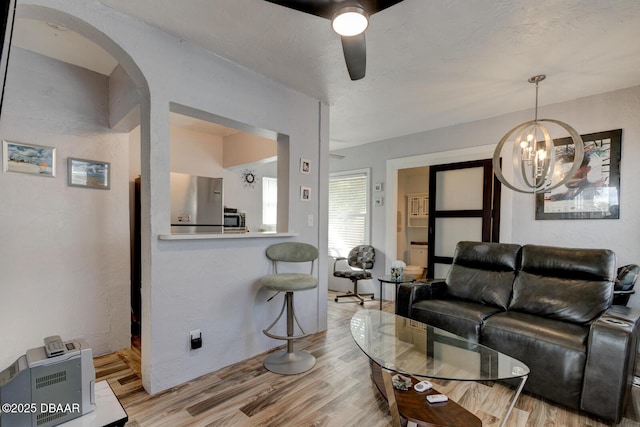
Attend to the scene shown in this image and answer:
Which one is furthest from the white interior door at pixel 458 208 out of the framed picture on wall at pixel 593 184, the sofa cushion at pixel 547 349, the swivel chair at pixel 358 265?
the sofa cushion at pixel 547 349

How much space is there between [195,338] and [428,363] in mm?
1663

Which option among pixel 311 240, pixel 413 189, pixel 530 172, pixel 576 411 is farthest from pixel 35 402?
pixel 413 189

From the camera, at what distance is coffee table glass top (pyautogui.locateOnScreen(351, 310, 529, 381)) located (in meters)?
1.50

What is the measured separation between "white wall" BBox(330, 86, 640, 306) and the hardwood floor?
1.88 m

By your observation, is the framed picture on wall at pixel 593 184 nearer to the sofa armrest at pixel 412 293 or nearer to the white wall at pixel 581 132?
the white wall at pixel 581 132

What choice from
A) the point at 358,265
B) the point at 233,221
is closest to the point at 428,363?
the point at 233,221

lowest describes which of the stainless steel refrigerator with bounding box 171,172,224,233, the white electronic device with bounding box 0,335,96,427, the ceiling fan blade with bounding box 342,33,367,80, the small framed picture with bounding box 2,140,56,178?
the white electronic device with bounding box 0,335,96,427

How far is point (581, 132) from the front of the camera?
311 cm

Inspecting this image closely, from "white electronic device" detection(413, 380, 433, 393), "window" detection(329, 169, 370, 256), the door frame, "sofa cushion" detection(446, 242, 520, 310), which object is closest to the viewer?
"white electronic device" detection(413, 380, 433, 393)

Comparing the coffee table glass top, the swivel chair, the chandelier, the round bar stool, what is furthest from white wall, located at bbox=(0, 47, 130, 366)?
the chandelier

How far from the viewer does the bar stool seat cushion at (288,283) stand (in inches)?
91.4

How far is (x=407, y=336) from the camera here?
2033 millimetres

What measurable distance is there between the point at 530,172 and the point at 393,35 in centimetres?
Answer: 249

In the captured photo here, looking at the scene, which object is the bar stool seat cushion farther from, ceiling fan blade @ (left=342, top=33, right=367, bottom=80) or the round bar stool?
ceiling fan blade @ (left=342, top=33, right=367, bottom=80)
